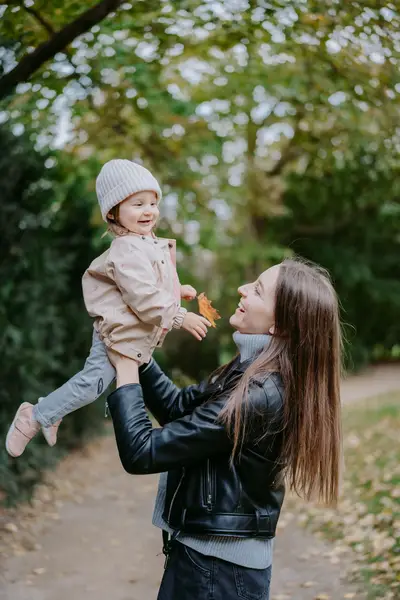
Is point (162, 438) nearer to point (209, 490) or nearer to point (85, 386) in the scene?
point (209, 490)

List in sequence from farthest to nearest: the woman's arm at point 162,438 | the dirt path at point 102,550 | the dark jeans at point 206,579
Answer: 1. the dirt path at point 102,550
2. the dark jeans at point 206,579
3. the woman's arm at point 162,438

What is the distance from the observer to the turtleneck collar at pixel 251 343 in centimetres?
227

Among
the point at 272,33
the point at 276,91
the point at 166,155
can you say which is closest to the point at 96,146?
the point at 166,155

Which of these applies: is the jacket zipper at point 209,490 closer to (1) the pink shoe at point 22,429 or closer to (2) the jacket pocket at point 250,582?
(2) the jacket pocket at point 250,582

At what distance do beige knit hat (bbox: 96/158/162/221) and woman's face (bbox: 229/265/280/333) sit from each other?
47 cm

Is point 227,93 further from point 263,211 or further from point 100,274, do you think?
point 100,274

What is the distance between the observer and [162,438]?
2.07 metres

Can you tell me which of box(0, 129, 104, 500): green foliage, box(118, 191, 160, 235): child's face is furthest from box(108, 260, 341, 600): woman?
box(0, 129, 104, 500): green foliage

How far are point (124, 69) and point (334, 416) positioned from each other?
432 cm

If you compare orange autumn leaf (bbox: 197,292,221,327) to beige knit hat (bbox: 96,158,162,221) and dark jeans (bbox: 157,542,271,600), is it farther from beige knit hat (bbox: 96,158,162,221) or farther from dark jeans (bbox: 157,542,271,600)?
dark jeans (bbox: 157,542,271,600)

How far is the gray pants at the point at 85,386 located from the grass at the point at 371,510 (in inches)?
111

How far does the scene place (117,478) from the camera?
7582mm

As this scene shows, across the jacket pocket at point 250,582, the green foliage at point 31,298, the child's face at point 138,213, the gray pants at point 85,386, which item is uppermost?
the child's face at point 138,213

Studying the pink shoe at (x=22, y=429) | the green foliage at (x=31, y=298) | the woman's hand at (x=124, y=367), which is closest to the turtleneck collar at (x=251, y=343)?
the woman's hand at (x=124, y=367)
